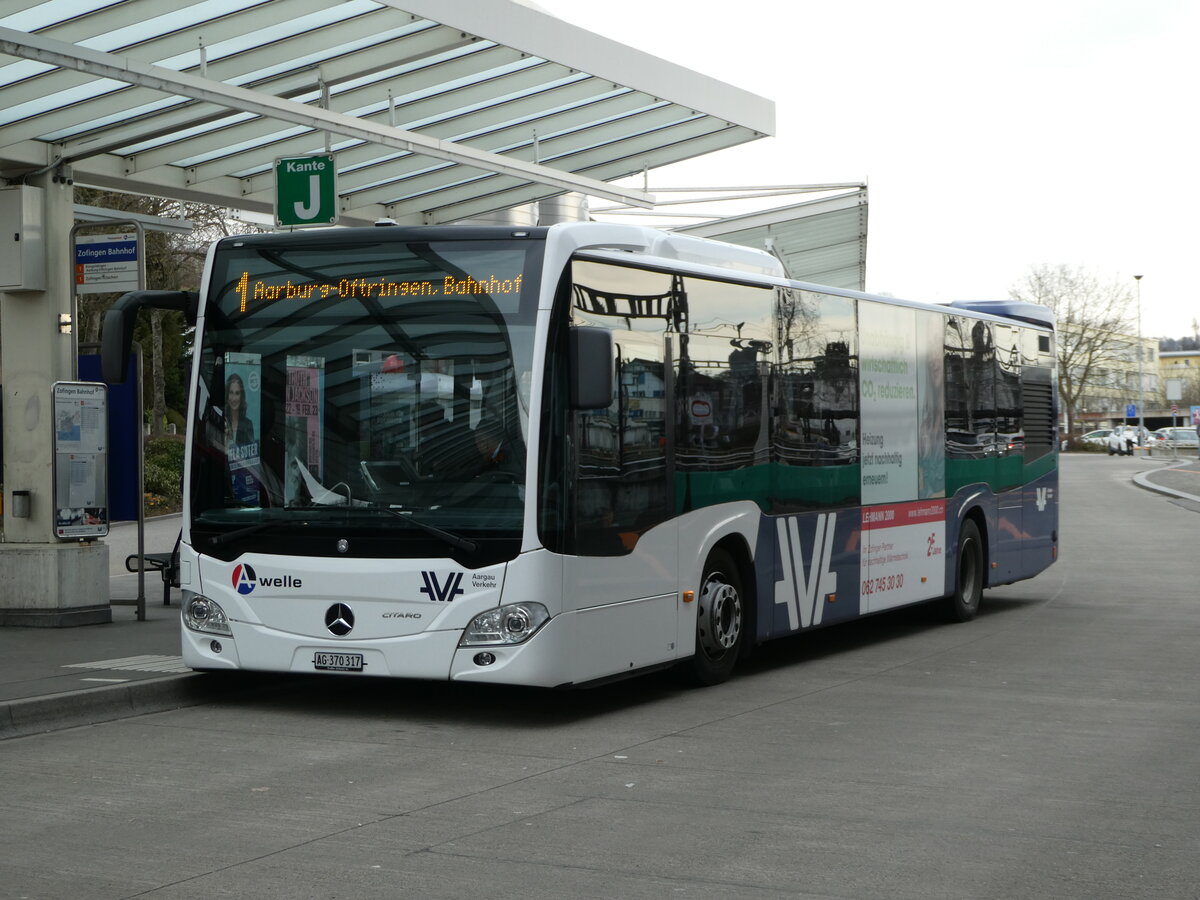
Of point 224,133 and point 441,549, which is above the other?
point 224,133

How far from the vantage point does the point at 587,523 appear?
366 inches

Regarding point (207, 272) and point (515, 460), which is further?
point (207, 272)

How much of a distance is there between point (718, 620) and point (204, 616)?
129 inches

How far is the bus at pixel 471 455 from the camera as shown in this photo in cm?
907

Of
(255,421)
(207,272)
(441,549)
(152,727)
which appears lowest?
(152,727)

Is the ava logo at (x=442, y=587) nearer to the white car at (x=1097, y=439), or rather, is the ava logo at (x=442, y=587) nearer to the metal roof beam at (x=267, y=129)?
the metal roof beam at (x=267, y=129)

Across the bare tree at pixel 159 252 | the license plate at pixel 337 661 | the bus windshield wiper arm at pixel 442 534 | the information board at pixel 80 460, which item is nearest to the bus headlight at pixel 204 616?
the license plate at pixel 337 661

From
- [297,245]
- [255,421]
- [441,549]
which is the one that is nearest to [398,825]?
[441,549]

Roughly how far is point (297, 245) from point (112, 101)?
364 centimetres

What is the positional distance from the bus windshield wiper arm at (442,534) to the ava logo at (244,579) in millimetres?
1020

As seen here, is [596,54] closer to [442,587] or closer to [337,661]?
[442,587]

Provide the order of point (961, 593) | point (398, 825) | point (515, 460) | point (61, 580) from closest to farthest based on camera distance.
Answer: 1. point (398, 825)
2. point (515, 460)
3. point (61, 580)
4. point (961, 593)

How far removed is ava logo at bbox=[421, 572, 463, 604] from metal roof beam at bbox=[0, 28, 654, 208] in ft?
13.1

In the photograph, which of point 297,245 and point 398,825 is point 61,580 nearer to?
point 297,245
